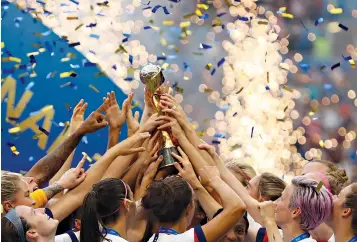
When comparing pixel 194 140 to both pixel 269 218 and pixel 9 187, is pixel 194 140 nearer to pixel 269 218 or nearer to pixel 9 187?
pixel 269 218

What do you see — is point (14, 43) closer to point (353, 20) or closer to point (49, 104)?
point (49, 104)

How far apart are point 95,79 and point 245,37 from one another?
214 cm

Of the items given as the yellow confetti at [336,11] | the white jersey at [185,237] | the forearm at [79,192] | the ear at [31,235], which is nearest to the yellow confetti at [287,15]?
the yellow confetti at [336,11]

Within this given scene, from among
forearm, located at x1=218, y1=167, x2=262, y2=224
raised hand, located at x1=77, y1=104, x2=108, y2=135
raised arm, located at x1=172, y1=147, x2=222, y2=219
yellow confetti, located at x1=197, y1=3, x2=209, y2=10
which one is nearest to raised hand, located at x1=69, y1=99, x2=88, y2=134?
raised hand, located at x1=77, y1=104, x2=108, y2=135

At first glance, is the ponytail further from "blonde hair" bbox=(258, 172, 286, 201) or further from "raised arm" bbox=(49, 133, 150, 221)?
"blonde hair" bbox=(258, 172, 286, 201)

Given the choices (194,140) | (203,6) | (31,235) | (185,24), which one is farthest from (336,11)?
(31,235)

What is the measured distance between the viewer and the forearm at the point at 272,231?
476cm

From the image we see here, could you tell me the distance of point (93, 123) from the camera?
553 centimetres

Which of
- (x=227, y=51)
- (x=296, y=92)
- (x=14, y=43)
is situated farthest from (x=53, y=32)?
(x=296, y=92)

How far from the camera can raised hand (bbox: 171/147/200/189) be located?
16.6 feet

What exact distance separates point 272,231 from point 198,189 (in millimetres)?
468

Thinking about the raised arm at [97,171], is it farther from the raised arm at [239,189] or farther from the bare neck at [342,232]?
the bare neck at [342,232]

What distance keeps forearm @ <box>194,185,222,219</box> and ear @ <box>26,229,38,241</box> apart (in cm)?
91

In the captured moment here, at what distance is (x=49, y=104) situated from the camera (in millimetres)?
7902
